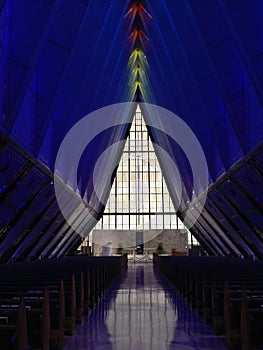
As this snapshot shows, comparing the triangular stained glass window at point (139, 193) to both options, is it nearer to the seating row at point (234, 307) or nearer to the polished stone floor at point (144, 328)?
the polished stone floor at point (144, 328)

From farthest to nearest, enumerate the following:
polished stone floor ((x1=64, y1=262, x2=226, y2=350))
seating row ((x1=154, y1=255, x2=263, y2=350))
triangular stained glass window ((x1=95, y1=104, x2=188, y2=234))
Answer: triangular stained glass window ((x1=95, y1=104, x2=188, y2=234)) < polished stone floor ((x1=64, y1=262, x2=226, y2=350)) < seating row ((x1=154, y1=255, x2=263, y2=350))

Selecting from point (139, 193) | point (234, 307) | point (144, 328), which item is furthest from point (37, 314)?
point (139, 193)

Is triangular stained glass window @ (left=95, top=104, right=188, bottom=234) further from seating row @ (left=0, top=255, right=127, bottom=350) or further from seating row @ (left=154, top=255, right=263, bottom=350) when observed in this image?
seating row @ (left=0, top=255, right=127, bottom=350)

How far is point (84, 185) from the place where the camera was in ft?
73.7

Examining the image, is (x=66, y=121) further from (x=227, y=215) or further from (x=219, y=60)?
(x=227, y=215)

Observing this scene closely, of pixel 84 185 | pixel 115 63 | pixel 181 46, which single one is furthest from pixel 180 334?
pixel 84 185

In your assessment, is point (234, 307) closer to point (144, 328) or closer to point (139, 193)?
point (144, 328)

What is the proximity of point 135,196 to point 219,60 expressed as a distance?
3059cm

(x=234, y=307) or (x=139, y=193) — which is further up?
(x=139, y=193)

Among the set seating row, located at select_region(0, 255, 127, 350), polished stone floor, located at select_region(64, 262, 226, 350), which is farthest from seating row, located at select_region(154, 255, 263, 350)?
seating row, located at select_region(0, 255, 127, 350)

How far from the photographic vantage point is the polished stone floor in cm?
552

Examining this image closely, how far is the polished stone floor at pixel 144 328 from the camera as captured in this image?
18.1ft

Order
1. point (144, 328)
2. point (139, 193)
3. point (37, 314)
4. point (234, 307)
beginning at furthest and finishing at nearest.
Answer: point (139, 193) → point (144, 328) → point (234, 307) → point (37, 314)

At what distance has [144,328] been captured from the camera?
657 cm
